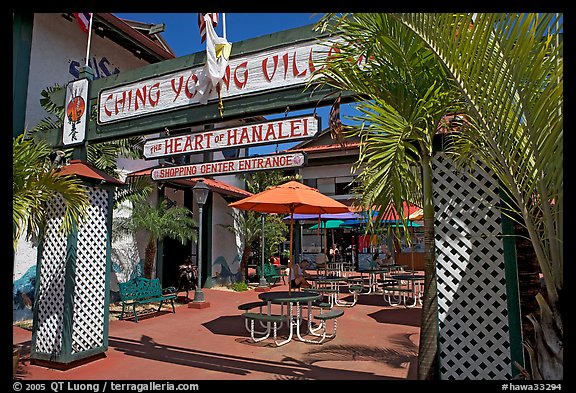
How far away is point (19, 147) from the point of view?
4.46 meters

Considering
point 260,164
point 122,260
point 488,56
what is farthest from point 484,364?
point 122,260

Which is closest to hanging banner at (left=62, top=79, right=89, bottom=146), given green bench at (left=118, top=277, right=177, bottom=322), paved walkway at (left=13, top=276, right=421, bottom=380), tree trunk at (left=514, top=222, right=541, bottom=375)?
paved walkway at (left=13, top=276, right=421, bottom=380)

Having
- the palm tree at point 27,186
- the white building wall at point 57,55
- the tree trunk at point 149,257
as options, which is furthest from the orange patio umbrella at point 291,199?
the white building wall at point 57,55

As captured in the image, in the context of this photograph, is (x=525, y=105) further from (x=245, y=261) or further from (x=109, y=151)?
(x=245, y=261)

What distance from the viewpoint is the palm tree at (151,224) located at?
11289mm

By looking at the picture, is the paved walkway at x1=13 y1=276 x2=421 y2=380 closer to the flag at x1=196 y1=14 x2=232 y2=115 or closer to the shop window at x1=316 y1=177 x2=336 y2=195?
the flag at x1=196 y1=14 x2=232 y2=115

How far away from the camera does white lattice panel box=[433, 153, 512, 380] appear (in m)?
3.74

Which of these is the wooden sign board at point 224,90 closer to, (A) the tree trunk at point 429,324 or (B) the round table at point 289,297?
(A) the tree trunk at point 429,324

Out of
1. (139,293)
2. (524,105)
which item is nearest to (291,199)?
(139,293)

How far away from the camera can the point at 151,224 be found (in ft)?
36.9

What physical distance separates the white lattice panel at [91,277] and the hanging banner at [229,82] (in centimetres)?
146

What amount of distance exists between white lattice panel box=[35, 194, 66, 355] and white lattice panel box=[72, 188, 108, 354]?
21cm

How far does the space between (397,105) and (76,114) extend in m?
5.55

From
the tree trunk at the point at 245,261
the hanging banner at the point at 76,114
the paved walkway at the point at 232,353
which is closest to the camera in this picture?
the paved walkway at the point at 232,353
